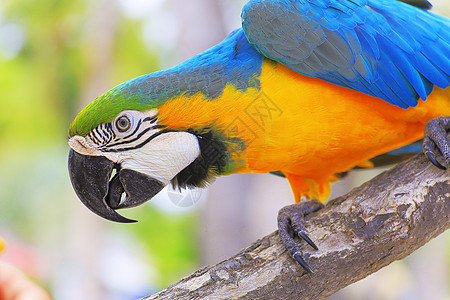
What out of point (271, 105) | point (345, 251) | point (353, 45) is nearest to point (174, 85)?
point (271, 105)

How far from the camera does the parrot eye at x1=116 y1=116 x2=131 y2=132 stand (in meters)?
1.57

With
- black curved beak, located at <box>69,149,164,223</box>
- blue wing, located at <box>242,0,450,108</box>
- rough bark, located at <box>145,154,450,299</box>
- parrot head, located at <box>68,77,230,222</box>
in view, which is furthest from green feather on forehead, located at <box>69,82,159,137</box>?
rough bark, located at <box>145,154,450,299</box>

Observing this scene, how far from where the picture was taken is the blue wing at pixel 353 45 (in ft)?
5.42

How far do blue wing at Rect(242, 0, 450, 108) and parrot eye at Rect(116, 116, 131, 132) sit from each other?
22.1 inches

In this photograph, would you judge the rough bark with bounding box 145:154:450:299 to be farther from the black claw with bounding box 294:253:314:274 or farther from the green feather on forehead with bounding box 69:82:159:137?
the green feather on forehead with bounding box 69:82:159:137

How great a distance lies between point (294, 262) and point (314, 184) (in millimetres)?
662

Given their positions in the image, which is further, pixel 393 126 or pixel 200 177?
pixel 393 126

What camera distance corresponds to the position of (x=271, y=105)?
1629 mm

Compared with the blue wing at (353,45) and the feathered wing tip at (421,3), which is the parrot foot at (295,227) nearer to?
the blue wing at (353,45)

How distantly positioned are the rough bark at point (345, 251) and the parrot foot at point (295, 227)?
0.09 ft

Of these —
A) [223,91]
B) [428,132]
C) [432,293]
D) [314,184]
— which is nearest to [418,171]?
[428,132]

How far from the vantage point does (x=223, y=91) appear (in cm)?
163

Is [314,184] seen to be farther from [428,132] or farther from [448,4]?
[448,4]

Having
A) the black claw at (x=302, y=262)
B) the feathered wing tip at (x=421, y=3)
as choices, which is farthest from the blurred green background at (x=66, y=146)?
the black claw at (x=302, y=262)
